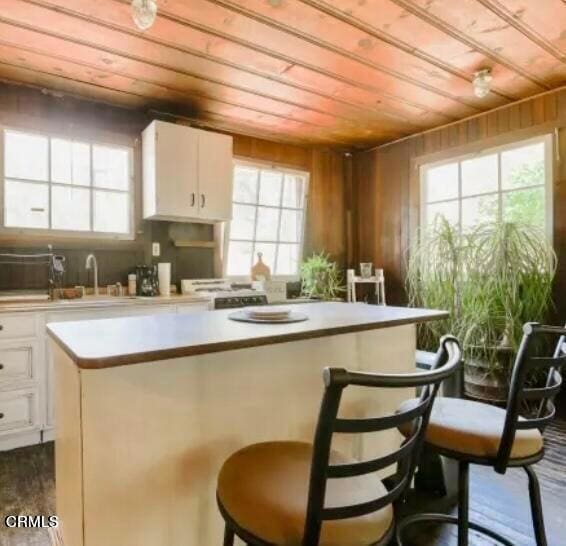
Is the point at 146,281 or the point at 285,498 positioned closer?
the point at 285,498

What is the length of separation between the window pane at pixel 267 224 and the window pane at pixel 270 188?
0.08 m

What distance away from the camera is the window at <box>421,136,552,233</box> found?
3.25 m

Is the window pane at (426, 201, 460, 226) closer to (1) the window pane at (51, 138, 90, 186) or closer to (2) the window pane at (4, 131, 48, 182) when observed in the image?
(1) the window pane at (51, 138, 90, 186)

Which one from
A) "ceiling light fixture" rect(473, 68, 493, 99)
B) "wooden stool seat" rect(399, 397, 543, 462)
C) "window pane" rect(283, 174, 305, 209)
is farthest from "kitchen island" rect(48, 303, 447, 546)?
"window pane" rect(283, 174, 305, 209)

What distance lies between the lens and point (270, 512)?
925 millimetres

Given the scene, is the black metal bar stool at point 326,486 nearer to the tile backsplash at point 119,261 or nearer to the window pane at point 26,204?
the tile backsplash at point 119,261

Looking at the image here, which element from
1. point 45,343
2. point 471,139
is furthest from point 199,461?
point 471,139

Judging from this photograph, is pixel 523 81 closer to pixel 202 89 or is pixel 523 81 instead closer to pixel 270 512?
pixel 202 89

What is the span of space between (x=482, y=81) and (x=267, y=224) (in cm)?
225

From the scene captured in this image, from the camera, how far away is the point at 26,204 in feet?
9.78

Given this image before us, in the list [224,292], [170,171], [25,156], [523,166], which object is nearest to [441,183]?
[523,166]

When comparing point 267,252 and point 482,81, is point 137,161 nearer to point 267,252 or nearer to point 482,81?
point 267,252

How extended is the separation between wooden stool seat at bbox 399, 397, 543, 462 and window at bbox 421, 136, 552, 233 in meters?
2.37

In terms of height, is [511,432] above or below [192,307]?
below
